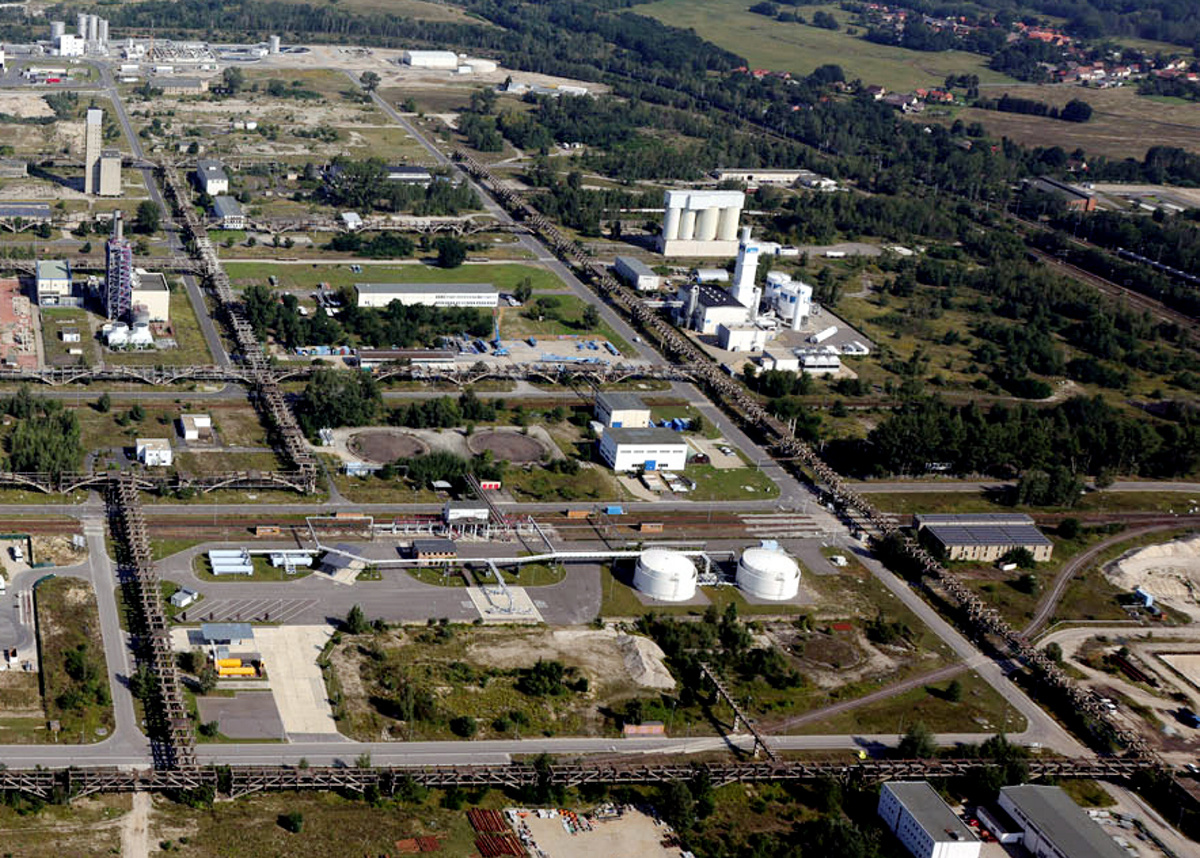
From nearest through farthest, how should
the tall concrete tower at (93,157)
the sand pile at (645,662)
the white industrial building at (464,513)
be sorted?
the sand pile at (645,662), the white industrial building at (464,513), the tall concrete tower at (93,157)

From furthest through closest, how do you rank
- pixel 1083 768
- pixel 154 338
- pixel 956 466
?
pixel 154 338
pixel 956 466
pixel 1083 768

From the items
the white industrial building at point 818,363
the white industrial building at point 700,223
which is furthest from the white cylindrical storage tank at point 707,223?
the white industrial building at point 818,363

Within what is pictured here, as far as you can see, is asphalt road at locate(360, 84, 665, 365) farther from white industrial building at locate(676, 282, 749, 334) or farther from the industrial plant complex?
white industrial building at locate(676, 282, 749, 334)

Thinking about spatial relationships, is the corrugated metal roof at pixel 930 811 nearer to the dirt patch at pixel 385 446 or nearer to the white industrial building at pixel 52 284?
the dirt patch at pixel 385 446

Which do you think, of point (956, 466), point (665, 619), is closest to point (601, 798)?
point (665, 619)

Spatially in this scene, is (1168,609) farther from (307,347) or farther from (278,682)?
(307,347)

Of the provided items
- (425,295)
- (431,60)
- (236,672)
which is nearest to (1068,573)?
(236,672)

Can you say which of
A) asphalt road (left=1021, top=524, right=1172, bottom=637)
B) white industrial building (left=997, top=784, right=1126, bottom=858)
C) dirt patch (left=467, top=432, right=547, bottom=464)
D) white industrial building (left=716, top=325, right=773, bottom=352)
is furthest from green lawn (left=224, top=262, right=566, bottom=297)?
white industrial building (left=997, top=784, right=1126, bottom=858)
